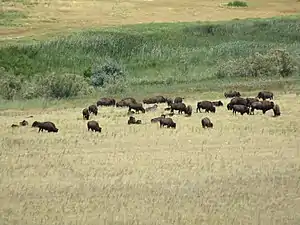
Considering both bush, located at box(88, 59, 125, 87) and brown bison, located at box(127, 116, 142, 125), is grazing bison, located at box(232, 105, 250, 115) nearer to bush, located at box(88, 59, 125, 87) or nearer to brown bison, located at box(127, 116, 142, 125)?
brown bison, located at box(127, 116, 142, 125)

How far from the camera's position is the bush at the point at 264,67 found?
45344mm

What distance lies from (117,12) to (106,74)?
76.0ft

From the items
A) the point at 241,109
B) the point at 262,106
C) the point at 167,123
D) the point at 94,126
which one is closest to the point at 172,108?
the point at 241,109

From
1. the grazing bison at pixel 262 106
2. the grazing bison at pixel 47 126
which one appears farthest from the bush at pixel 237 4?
the grazing bison at pixel 47 126

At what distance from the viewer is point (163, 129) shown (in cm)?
2589

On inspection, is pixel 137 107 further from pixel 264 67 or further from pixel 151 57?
pixel 151 57

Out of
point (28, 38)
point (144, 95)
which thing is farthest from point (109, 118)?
point (28, 38)

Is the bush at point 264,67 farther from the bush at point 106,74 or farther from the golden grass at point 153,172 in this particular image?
the golden grass at point 153,172

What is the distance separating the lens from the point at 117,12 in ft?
226

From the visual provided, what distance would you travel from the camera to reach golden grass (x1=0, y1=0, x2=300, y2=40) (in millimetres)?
60469

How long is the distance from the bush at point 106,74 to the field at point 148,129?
0.09 meters

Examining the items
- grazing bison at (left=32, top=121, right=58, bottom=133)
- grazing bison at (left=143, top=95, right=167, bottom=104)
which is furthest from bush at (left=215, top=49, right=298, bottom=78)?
grazing bison at (left=32, top=121, right=58, bottom=133)

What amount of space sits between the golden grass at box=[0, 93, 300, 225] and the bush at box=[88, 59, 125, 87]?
677 inches

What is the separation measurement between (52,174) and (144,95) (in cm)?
1878
